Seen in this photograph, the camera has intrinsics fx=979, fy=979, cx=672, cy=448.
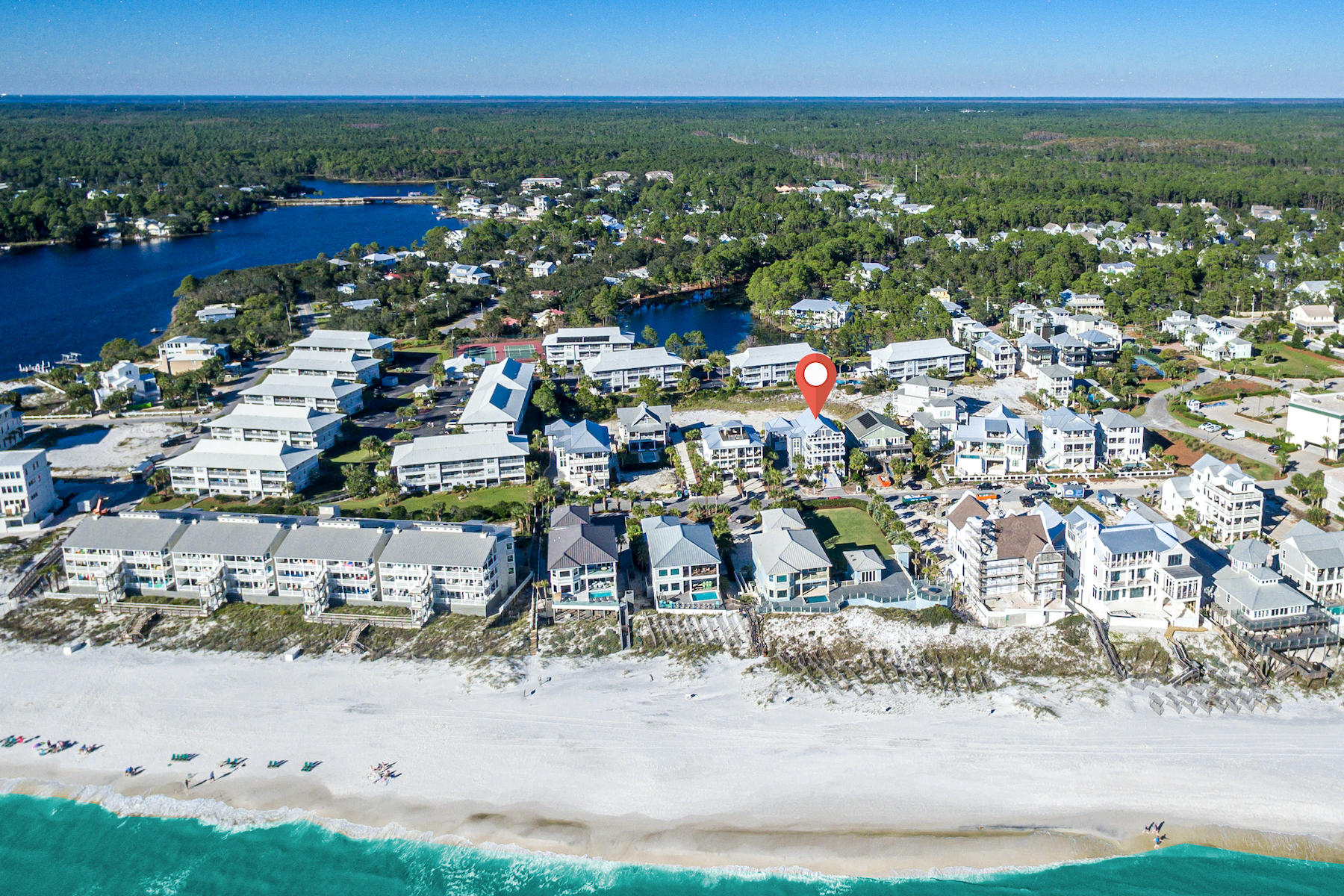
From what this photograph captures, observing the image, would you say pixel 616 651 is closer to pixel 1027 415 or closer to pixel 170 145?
pixel 1027 415

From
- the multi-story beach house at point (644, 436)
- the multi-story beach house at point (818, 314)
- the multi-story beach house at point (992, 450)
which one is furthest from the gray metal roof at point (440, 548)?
the multi-story beach house at point (818, 314)

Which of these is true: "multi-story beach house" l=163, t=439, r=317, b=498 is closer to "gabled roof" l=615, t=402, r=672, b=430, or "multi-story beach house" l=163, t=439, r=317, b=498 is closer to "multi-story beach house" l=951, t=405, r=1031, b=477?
"gabled roof" l=615, t=402, r=672, b=430

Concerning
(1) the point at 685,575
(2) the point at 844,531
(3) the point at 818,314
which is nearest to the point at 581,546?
(1) the point at 685,575

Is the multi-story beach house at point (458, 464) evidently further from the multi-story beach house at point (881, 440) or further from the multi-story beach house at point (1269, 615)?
the multi-story beach house at point (1269, 615)

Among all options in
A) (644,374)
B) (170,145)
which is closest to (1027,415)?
(644,374)

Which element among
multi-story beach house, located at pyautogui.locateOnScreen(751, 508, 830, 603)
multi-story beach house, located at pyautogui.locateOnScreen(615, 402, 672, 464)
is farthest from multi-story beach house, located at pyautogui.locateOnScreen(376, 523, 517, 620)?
multi-story beach house, located at pyautogui.locateOnScreen(615, 402, 672, 464)

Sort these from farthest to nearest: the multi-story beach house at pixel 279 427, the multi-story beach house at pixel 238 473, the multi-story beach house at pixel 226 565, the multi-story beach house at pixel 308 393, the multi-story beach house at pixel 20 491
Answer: the multi-story beach house at pixel 308 393 < the multi-story beach house at pixel 279 427 < the multi-story beach house at pixel 238 473 < the multi-story beach house at pixel 20 491 < the multi-story beach house at pixel 226 565

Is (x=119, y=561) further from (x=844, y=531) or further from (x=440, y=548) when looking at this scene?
(x=844, y=531)
